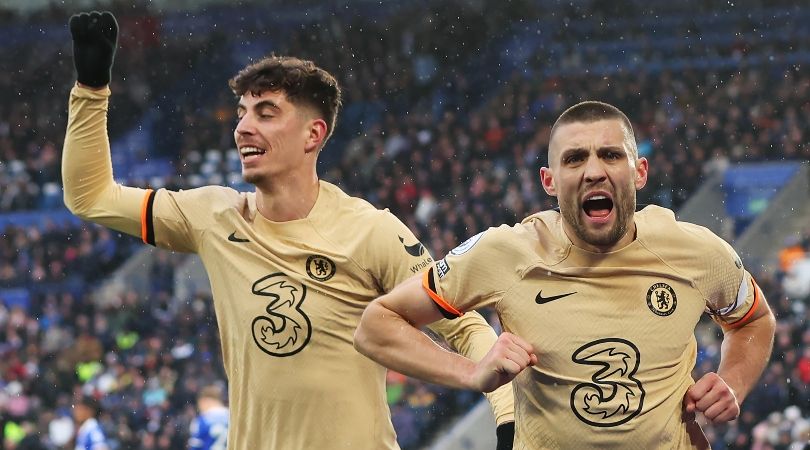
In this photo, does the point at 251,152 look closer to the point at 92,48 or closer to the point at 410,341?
the point at 92,48

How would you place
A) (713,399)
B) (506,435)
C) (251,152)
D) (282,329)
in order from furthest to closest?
(251,152), (282,329), (506,435), (713,399)

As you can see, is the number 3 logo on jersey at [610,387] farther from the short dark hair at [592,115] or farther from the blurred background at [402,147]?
the blurred background at [402,147]

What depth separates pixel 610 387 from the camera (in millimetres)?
4047

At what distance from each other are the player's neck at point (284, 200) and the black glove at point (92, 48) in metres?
0.70

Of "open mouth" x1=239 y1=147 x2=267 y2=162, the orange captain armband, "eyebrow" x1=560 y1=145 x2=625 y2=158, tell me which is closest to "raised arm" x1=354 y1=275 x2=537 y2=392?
the orange captain armband

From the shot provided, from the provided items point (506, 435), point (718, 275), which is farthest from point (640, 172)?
point (506, 435)

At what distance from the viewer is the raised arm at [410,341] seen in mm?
4105

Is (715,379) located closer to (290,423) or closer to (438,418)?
(290,423)

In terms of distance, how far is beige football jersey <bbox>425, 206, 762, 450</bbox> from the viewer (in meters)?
4.05

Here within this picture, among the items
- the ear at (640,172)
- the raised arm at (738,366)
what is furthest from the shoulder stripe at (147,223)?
the raised arm at (738,366)

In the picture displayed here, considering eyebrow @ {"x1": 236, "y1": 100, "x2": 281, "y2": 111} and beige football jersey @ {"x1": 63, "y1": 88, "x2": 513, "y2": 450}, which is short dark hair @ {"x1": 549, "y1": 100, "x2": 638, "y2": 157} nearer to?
beige football jersey @ {"x1": 63, "y1": 88, "x2": 513, "y2": 450}

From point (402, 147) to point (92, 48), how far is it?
17.7 meters

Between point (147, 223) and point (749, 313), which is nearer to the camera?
point (749, 313)

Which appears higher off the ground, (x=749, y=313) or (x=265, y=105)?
(x=265, y=105)
